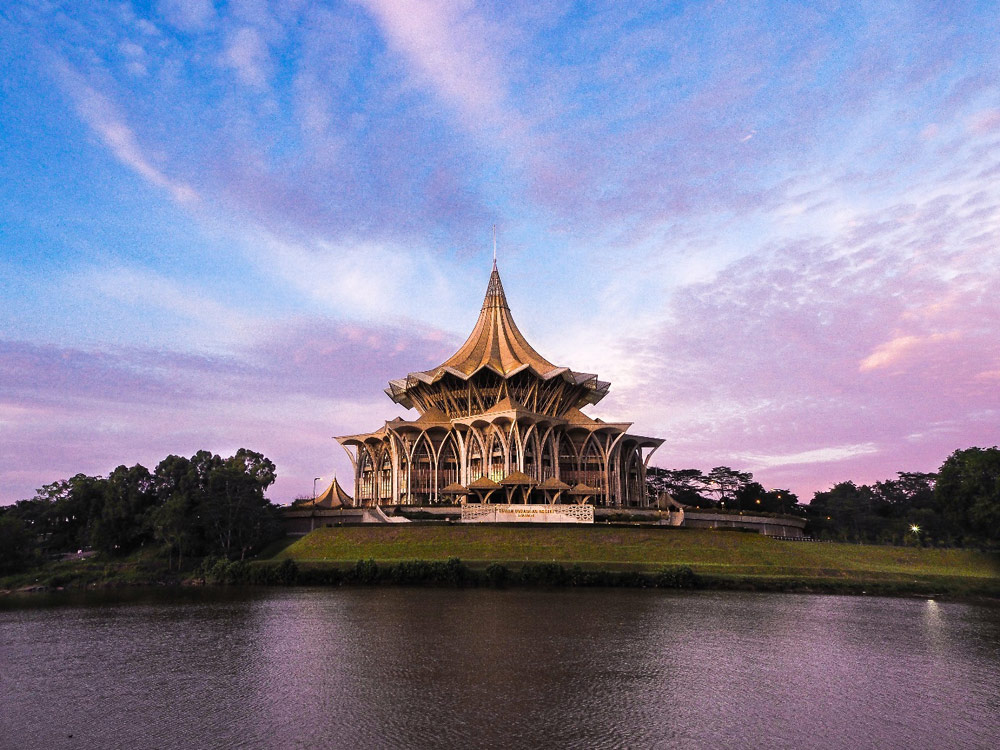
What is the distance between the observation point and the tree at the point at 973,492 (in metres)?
49.6

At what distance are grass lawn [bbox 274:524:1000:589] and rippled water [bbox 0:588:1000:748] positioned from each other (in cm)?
1177

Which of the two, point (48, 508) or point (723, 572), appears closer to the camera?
point (723, 572)

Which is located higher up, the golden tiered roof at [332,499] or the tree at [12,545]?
the golden tiered roof at [332,499]

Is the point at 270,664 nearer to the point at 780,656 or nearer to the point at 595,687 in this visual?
the point at 595,687

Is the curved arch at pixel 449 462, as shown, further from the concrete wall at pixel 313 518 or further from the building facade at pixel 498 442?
the concrete wall at pixel 313 518

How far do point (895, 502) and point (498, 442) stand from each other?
58.9 m

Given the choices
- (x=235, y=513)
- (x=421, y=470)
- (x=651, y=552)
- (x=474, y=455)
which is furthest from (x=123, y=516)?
(x=651, y=552)

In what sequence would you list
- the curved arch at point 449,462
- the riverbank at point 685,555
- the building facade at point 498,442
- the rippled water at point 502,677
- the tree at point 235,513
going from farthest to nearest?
the curved arch at point 449,462, the building facade at point 498,442, the tree at point 235,513, the riverbank at point 685,555, the rippled water at point 502,677

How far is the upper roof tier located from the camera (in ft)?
246

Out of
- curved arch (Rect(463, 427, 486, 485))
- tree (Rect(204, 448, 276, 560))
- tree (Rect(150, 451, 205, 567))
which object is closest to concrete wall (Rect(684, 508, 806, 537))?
curved arch (Rect(463, 427, 486, 485))

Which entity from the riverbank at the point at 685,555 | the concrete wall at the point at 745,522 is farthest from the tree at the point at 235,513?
the concrete wall at the point at 745,522

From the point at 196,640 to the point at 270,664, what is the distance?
230 inches

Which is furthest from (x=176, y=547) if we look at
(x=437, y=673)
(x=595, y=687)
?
(x=595, y=687)

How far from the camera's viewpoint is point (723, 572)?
40.5 metres
